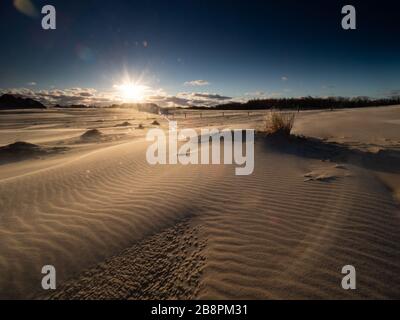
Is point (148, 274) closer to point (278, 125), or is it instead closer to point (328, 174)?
point (328, 174)

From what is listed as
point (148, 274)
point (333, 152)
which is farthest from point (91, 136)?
point (148, 274)

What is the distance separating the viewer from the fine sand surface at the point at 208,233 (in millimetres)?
2287

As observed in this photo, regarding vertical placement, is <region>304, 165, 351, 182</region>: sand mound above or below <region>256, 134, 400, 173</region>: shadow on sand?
below

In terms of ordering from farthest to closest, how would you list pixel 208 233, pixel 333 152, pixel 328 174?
pixel 333 152
pixel 328 174
pixel 208 233

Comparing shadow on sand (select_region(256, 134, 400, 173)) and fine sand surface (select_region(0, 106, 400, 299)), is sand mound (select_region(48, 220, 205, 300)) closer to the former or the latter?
fine sand surface (select_region(0, 106, 400, 299))

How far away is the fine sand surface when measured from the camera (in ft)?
7.50

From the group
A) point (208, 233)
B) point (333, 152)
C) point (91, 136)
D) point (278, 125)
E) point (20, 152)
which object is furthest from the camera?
point (91, 136)

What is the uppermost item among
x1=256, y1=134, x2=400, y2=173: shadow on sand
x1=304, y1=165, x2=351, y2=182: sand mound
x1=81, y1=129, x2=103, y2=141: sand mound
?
x1=81, y1=129, x2=103, y2=141: sand mound

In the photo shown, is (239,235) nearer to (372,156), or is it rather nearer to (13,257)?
(13,257)

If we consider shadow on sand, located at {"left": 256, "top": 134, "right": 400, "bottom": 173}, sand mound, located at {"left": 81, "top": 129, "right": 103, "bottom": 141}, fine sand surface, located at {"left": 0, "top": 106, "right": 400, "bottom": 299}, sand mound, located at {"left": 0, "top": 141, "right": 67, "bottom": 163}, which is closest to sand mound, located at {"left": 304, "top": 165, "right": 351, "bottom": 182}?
fine sand surface, located at {"left": 0, "top": 106, "right": 400, "bottom": 299}

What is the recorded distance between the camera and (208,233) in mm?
3039

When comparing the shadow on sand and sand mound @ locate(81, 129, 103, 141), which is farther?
sand mound @ locate(81, 129, 103, 141)

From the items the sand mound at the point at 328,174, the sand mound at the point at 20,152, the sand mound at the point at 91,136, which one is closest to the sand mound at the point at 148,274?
the sand mound at the point at 328,174
